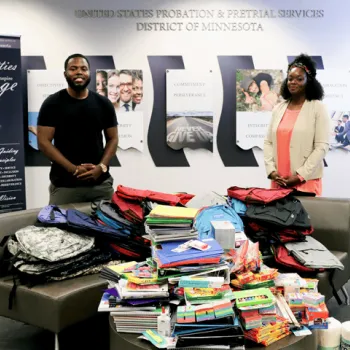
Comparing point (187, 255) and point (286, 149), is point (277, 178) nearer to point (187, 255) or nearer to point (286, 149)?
point (286, 149)

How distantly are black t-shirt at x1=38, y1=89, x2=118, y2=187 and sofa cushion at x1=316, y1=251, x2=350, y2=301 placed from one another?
1773mm

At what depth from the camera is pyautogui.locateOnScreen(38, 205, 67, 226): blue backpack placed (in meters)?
2.98

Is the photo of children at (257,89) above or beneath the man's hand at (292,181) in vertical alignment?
above

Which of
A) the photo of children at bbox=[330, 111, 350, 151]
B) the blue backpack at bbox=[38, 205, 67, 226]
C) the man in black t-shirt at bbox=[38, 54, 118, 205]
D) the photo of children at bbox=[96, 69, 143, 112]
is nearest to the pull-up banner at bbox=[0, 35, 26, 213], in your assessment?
the photo of children at bbox=[96, 69, 143, 112]

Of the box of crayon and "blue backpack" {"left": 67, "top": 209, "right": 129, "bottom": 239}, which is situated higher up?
"blue backpack" {"left": 67, "top": 209, "right": 129, "bottom": 239}

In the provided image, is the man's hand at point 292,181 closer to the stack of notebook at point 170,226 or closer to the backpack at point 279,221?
the backpack at point 279,221

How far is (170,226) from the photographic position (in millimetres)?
2320

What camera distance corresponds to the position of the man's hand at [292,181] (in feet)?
11.9

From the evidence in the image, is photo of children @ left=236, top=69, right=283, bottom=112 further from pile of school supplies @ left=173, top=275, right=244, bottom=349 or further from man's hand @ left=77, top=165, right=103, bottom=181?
pile of school supplies @ left=173, top=275, right=244, bottom=349

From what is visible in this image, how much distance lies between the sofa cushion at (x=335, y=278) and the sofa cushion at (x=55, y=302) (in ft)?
4.28

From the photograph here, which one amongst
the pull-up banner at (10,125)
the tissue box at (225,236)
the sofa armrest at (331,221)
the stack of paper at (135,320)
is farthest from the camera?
the pull-up banner at (10,125)

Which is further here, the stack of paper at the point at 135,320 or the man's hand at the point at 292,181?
the man's hand at the point at 292,181

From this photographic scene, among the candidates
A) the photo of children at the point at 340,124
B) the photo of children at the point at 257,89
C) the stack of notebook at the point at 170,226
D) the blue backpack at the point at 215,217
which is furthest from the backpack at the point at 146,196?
the photo of children at the point at 340,124

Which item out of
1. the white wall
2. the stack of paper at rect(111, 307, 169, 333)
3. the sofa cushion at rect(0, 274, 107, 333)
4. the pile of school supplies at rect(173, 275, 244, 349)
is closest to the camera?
→ the pile of school supplies at rect(173, 275, 244, 349)
